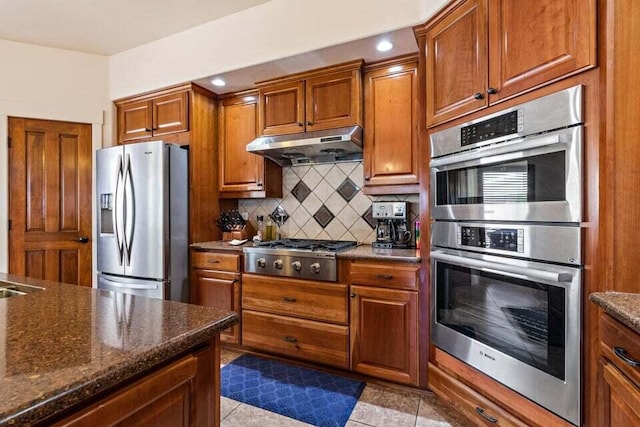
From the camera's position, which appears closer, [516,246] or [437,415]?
[516,246]

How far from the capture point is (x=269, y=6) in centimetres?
241

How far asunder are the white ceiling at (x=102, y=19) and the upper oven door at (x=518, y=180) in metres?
2.01

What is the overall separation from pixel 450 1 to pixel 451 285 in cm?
157

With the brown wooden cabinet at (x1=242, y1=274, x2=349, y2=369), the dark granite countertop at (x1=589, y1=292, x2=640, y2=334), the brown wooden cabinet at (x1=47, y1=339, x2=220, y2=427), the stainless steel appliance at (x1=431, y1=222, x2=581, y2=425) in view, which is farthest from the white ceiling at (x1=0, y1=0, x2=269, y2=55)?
the dark granite countertop at (x1=589, y1=292, x2=640, y2=334)

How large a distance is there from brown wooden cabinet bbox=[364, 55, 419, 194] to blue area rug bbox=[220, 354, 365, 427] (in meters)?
1.40

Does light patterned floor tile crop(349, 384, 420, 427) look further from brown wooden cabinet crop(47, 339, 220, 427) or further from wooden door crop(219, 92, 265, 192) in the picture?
wooden door crop(219, 92, 265, 192)

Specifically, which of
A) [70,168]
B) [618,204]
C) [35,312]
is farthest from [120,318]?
[70,168]

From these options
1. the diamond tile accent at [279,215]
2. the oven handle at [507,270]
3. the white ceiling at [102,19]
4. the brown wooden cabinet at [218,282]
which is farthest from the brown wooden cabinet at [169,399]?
the white ceiling at [102,19]

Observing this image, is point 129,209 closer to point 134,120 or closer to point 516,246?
point 134,120

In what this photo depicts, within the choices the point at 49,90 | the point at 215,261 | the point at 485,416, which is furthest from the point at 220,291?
the point at 49,90

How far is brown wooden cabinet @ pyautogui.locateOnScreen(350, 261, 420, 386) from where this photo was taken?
2018mm

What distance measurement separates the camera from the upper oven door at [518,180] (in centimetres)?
122

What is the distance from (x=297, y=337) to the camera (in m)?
2.32

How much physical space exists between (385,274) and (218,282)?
1405 millimetres
